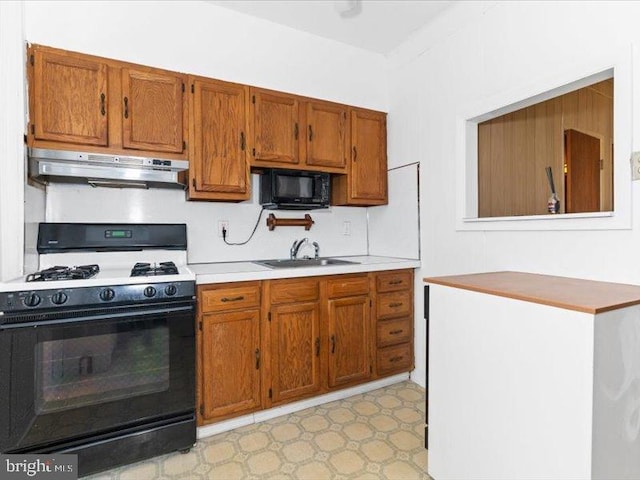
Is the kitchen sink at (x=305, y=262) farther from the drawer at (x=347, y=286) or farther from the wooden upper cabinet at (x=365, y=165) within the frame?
the wooden upper cabinet at (x=365, y=165)

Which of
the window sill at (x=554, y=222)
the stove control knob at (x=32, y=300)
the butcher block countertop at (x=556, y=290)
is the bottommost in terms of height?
the stove control knob at (x=32, y=300)

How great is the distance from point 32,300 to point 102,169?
80 cm

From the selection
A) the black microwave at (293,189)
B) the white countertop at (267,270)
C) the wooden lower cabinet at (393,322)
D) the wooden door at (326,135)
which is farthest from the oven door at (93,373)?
the wooden door at (326,135)

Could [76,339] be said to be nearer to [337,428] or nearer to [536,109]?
[337,428]

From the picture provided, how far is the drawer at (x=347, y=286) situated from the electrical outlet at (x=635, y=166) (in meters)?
1.57

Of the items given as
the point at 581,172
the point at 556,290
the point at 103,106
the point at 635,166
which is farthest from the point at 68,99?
the point at 581,172

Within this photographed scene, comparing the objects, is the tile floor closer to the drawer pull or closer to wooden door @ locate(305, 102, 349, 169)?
the drawer pull

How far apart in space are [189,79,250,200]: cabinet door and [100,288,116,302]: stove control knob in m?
0.83

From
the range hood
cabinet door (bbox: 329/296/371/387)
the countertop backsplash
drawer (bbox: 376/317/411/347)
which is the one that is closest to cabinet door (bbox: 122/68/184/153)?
the range hood

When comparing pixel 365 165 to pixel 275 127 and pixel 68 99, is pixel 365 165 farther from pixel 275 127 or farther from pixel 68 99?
pixel 68 99

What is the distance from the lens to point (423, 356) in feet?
9.17

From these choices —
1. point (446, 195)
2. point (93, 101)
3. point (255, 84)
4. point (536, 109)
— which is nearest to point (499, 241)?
point (446, 195)

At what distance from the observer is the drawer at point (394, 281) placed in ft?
8.89

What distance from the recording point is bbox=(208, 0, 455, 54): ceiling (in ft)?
8.11
